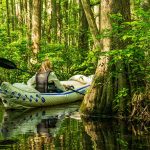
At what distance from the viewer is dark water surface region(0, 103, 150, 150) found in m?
7.69

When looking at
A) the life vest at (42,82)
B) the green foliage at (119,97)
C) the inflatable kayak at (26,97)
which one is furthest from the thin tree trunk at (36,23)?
the green foliage at (119,97)

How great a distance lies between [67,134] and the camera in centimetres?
906

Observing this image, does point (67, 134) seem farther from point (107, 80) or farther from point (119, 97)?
point (107, 80)

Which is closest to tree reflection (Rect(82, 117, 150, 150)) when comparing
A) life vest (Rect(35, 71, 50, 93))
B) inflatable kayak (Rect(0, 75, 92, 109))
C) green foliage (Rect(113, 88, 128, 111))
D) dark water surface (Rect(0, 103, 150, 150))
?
dark water surface (Rect(0, 103, 150, 150))

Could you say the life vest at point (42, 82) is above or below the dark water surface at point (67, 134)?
above

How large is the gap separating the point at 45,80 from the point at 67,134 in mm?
6194

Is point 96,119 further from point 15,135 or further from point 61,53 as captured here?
point 61,53

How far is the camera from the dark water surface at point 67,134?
7.69 meters

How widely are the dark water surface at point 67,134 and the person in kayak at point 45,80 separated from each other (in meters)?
2.76

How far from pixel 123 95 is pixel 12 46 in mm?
9702

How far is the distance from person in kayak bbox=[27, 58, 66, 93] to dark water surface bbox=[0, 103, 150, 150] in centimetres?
276

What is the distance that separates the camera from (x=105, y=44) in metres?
11.7

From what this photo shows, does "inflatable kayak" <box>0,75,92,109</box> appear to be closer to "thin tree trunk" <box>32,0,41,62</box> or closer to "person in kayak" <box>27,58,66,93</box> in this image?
"person in kayak" <box>27,58,66,93</box>

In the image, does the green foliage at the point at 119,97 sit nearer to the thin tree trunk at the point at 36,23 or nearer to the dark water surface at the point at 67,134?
the dark water surface at the point at 67,134
